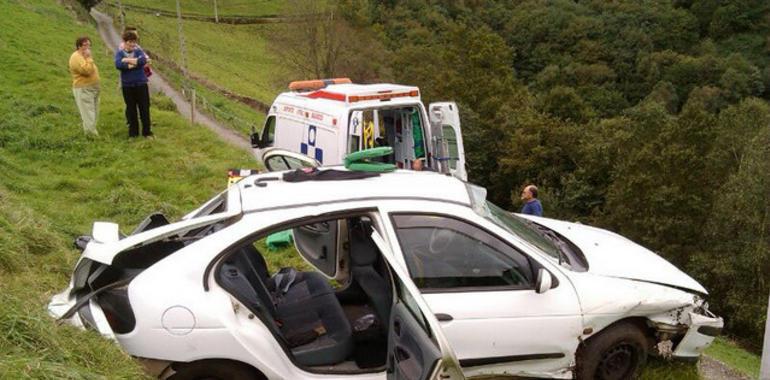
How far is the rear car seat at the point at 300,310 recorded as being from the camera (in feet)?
13.2

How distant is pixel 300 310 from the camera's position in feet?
14.5

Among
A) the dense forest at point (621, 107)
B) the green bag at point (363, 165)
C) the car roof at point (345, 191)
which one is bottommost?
the dense forest at point (621, 107)

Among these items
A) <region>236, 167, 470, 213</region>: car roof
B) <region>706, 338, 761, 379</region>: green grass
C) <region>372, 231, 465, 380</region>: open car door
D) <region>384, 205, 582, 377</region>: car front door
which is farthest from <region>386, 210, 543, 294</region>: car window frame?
<region>706, 338, 761, 379</region>: green grass

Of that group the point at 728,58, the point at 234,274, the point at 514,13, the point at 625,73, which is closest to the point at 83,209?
the point at 234,274

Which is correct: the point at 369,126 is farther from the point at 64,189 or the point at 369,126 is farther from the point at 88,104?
the point at 88,104

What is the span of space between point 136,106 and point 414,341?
365 inches

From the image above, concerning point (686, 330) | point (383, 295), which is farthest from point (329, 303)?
point (686, 330)

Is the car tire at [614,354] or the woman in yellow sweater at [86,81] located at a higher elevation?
the woman in yellow sweater at [86,81]

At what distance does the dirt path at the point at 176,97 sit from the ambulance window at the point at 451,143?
6407mm

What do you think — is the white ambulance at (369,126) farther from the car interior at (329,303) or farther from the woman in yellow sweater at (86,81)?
the car interior at (329,303)

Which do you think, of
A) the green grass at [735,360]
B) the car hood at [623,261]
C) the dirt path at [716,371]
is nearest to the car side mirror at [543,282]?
the car hood at [623,261]

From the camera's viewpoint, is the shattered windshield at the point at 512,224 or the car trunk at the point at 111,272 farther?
the shattered windshield at the point at 512,224

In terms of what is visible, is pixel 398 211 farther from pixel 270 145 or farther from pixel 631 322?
pixel 270 145

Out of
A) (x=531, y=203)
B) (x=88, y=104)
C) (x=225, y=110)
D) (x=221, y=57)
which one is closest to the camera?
(x=531, y=203)
